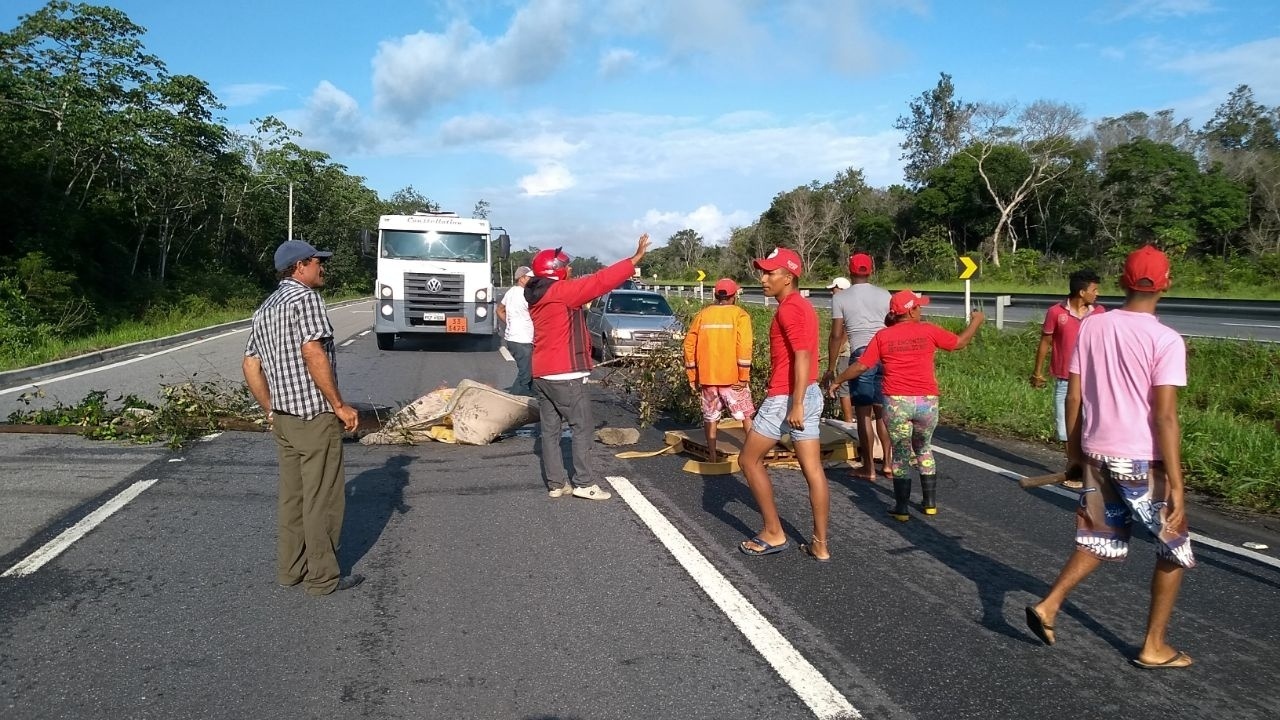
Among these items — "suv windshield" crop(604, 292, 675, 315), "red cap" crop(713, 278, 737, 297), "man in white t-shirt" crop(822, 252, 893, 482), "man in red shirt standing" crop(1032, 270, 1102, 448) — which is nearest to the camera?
"man in red shirt standing" crop(1032, 270, 1102, 448)

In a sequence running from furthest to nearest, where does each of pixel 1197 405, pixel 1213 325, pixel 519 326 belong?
pixel 1213 325 < pixel 1197 405 < pixel 519 326

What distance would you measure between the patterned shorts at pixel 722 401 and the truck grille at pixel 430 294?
468 inches

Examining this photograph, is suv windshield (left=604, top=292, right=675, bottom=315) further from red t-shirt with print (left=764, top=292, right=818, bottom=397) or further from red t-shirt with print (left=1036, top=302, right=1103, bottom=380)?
red t-shirt with print (left=764, top=292, right=818, bottom=397)

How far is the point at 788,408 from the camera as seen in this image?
17.5ft

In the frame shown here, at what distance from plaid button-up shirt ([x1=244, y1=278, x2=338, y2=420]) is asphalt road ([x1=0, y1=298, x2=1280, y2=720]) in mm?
1032

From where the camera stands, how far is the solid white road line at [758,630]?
3.61 meters

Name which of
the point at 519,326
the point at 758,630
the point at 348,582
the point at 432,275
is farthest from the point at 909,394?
the point at 432,275

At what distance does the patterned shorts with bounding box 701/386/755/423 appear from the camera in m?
7.91

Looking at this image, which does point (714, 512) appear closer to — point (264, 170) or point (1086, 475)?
point (1086, 475)

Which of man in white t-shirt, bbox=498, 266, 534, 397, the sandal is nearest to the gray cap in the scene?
the sandal

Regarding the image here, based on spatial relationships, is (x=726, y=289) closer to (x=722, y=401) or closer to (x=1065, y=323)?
(x=722, y=401)

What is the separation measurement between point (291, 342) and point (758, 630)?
2.74 metres

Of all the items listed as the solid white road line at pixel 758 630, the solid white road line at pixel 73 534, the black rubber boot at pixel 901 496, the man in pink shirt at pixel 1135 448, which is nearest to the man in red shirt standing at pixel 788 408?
the solid white road line at pixel 758 630

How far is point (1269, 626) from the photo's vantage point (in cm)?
445
